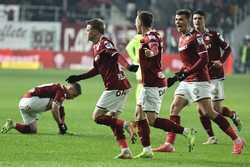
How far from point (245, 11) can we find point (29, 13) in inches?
530

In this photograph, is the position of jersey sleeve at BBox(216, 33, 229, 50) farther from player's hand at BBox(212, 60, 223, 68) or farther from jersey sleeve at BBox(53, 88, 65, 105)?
jersey sleeve at BBox(53, 88, 65, 105)

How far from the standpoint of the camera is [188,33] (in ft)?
44.2

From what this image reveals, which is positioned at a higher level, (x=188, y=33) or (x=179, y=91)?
(x=188, y=33)

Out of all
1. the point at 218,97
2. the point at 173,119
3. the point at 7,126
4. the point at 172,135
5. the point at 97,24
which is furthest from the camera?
the point at 7,126

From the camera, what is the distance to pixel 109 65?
1260 cm

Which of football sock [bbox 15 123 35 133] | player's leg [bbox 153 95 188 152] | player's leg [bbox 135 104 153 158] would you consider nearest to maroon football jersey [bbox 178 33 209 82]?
player's leg [bbox 153 95 188 152]

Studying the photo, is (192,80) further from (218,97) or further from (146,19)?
(146,19)

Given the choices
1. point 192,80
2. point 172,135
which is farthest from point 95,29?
point 172,135

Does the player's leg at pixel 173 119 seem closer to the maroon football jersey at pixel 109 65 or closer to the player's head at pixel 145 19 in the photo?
the maroon football jersey at pixel 109 65

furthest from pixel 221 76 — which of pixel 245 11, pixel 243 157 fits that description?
pixel 245 11

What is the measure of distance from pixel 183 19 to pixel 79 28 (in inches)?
1440

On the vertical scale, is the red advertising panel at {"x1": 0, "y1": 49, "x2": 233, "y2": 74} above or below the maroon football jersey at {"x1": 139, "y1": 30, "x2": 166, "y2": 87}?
below

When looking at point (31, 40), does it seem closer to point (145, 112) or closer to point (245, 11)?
point (245, 11)

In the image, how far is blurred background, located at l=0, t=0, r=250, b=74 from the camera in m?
47.4
